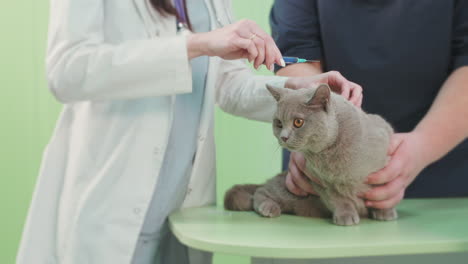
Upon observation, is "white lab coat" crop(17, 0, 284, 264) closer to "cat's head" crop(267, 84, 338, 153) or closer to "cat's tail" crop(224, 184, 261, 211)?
"cat's tail" crop(224, 184, 261, 211)

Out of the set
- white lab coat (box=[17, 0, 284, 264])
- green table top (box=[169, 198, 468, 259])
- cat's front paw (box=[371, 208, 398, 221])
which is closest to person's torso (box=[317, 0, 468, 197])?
green table top (box=[169, 198, 468, 259])

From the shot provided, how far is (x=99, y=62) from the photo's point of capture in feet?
3.37

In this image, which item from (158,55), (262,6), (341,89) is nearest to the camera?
(158,55)

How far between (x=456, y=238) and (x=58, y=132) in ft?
2.72

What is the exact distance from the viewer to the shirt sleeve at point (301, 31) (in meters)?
1.41

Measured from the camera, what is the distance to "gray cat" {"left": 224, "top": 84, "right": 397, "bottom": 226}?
101 cm

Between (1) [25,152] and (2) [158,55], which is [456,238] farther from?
(1) [25,152]

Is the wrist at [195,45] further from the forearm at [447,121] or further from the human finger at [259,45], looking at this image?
the forearm at [447,121]

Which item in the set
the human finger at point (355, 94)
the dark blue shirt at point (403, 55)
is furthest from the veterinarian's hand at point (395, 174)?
the dark blue shirt at point (403, 55)

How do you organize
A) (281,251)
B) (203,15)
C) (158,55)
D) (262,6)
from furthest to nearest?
(262,6), (203,15), (158,55), (281,251)

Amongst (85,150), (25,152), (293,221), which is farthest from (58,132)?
(25,152)

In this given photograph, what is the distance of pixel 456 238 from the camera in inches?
34.3

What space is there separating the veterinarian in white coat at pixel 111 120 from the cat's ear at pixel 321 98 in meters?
0.12

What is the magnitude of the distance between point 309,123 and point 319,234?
21 cm
